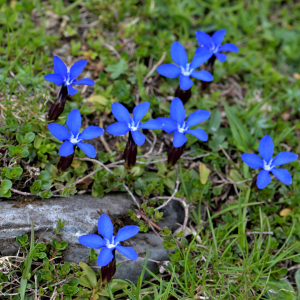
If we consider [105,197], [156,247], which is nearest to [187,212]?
[156,247]

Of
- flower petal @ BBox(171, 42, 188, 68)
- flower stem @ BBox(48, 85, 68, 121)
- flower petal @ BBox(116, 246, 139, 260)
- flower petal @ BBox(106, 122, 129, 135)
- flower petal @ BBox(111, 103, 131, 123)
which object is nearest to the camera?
flower petal @ BBox(116, 246, 139, 260)

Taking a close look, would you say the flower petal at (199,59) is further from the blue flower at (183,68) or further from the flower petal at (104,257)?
the flower petal at (104,257)

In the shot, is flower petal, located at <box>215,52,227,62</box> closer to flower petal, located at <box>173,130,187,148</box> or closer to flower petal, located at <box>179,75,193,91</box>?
flower petal, located at <box>179,75,193,91</box>

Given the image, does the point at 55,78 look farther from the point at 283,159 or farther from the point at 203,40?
the point at 283,159

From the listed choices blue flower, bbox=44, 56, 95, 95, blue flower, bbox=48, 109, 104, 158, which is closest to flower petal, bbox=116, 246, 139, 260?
blue flower, bbox=48, 109, 104, 158

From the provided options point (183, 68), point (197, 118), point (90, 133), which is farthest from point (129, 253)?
point (183, 68)

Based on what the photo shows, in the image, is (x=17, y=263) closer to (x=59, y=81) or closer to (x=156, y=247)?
(x=156, y=247)

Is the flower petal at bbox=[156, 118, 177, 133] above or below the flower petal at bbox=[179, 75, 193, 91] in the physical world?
below

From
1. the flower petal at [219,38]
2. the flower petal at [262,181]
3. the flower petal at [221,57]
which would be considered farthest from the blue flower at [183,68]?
the flower petal at [262,181]
